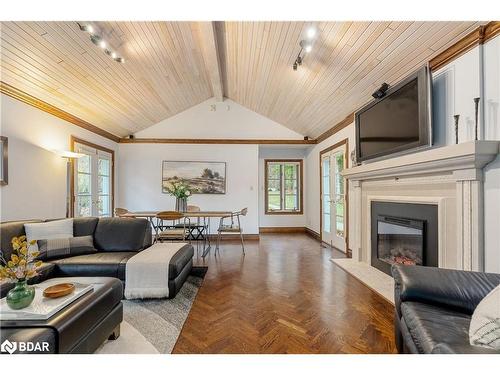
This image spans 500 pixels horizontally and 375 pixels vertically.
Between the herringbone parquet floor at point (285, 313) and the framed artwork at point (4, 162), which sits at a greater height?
the framed artwork at point (4, 162)

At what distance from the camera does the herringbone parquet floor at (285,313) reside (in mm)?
1893

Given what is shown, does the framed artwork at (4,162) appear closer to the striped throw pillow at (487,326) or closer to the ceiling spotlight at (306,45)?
the ceiling spotlight at (306,45)

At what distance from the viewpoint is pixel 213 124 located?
631 cm

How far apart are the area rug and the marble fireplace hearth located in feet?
6.90

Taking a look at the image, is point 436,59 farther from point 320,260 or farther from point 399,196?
point 320,260

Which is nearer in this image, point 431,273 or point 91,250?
point 431,273

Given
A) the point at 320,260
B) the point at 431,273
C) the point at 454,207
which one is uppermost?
the point at 454,207

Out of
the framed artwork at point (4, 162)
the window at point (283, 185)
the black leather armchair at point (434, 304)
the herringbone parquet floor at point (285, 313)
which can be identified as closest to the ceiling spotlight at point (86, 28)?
the framed artwork at point (4, 162)

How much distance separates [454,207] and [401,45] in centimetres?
163

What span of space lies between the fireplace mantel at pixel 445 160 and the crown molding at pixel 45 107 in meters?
4.61

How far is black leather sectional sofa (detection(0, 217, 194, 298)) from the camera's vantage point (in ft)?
8.65

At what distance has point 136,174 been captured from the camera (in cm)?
623

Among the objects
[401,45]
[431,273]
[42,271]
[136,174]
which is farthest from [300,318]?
[136,174]

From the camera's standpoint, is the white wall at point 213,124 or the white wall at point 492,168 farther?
the white wall at point 213,124
